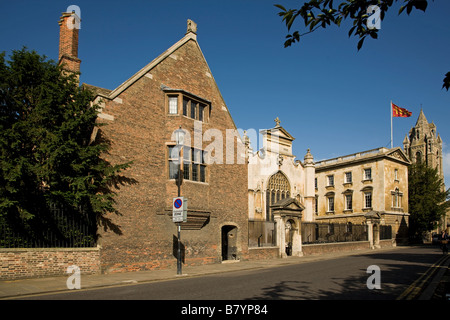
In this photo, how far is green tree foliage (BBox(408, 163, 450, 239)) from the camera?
53000 millimetres

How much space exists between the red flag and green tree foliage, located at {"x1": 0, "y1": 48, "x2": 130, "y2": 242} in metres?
44.1

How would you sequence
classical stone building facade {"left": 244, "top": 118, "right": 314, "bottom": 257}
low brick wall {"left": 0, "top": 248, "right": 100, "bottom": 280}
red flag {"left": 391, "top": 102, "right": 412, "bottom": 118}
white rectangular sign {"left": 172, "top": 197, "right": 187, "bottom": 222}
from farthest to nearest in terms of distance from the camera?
red flag {"left": 391, "top": 102, "right": 412, "bottom": 118}, classical stone building facade {"left": 244, "top": 118, "right": 314, "bottom": 257}, white rectangular sign {"left": 172, "top": 197, "right": 187, "bottom": 222}, low brick wall {"left": 0, "top": 248, "right": 100, "bottom": 280}

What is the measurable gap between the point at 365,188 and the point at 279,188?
55.7 ft

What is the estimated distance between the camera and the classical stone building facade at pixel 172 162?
16.8 metres

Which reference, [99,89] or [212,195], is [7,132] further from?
[212,195]

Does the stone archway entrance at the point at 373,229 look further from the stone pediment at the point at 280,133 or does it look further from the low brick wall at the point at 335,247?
the stone pediment at the point at 280,133

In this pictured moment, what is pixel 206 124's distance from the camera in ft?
70.0

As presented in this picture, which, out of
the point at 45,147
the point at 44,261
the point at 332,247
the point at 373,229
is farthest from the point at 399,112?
the point at 44,261

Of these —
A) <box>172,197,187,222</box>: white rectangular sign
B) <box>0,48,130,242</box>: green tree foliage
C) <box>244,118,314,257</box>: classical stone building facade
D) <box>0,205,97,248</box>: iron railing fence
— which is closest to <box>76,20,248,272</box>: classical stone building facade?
<box>0,205,97,248</box>: iron railing fence

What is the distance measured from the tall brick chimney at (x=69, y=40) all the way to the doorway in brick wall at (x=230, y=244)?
12595mm

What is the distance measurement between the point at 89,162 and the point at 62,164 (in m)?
1.07

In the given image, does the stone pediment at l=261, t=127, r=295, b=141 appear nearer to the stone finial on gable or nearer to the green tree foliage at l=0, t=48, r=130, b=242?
the stone finial on gable

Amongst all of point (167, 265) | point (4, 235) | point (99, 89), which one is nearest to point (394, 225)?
point (167, 265)

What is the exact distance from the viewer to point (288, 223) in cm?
3050
